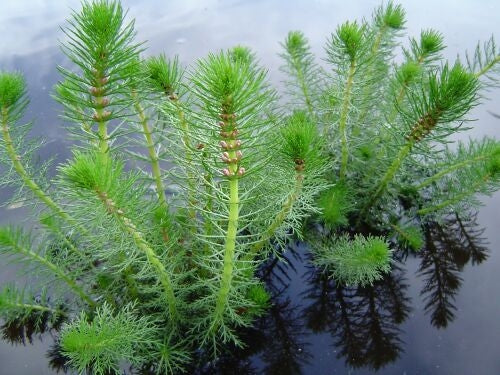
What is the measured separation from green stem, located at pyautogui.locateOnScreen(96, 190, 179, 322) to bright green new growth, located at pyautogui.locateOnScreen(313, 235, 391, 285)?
0.37m

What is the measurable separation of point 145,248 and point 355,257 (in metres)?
0.45

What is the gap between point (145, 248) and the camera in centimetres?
77

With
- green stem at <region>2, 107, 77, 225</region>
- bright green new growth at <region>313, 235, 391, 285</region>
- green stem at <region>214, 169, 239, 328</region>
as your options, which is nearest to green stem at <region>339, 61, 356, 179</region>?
bright green new growth at <region>313, 235, 391, 285</region>

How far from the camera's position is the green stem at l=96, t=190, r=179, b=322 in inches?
26.6

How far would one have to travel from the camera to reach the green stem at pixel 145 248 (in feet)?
2.22

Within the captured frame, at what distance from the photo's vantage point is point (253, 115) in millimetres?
610

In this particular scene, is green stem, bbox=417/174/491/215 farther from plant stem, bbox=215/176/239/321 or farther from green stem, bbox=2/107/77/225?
green stem, bbox=2/107/77/225

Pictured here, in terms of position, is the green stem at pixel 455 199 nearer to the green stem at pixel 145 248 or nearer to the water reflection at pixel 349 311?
the water reflection at pixel 349 311

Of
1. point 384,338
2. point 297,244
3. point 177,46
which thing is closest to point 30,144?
point 297,244

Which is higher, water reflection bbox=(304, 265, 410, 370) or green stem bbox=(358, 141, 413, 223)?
green stem bbox=(358, 141, 413, 223)

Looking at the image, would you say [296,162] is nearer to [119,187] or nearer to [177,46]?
[119,187]

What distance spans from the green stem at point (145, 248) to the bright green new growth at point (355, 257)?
37 centimetres

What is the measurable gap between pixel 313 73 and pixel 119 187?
817mm

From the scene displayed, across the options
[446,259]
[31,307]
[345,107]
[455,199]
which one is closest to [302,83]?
[345,107]
